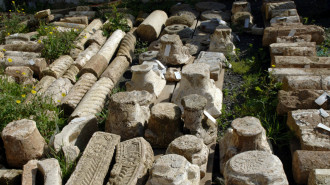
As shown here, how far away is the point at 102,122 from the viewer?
581cm

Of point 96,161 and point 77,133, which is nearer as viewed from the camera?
point 96,161

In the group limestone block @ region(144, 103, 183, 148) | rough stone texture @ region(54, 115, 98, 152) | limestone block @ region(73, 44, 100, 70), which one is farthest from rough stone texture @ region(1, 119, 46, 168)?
limestone block @ region(73, 44, 100, 70)

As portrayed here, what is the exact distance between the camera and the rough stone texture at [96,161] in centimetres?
412

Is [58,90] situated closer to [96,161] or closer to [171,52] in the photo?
[171,52]

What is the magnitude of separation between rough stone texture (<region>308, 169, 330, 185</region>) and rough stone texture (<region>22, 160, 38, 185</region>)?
319 centimetres

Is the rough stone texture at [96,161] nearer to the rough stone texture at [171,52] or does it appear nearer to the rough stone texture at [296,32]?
the rough stone texture at [171,52]

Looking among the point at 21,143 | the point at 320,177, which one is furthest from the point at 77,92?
the point at 320,177

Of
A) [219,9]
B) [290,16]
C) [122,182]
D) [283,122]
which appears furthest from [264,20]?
[122,182]

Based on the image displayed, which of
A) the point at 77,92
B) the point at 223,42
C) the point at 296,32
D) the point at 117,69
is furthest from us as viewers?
the point at 296,32

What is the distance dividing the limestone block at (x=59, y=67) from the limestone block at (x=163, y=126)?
2904 millimetres

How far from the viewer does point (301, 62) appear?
21.9 ft

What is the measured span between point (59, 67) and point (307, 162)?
16.5ft

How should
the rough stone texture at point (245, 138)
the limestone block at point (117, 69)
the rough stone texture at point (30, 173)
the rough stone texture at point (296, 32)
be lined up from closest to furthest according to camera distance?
the rough stone texture at point (30, 173) < the rough stone texture at point (245, 138) < the limestone block at point (117, 69) < the rough stone texture at point (296, 32)

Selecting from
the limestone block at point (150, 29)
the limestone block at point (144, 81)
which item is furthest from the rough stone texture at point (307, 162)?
the limestone block at point (150, 29)
